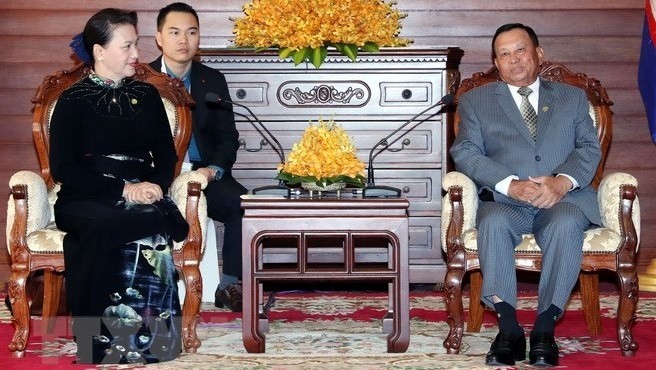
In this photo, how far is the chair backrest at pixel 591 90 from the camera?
4684 mm

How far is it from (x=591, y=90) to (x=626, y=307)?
1.08 metres

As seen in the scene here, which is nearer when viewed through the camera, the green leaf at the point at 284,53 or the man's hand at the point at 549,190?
the man's hand at the point at 549,190

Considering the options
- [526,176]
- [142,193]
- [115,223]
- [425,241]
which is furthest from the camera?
[425,241]

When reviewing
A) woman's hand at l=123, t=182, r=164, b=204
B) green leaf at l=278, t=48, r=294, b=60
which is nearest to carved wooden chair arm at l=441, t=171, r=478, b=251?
woman's hand at l=123, t=182, r=164, b=204

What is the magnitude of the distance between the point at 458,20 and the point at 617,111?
3.33ft

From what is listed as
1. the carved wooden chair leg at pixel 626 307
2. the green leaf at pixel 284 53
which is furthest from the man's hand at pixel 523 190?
the green leaf at pixel 284 53

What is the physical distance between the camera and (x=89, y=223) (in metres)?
4.00

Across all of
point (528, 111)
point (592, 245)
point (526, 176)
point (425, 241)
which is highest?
point (528, 111)

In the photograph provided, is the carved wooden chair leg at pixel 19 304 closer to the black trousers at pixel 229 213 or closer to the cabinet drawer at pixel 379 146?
the black trousers at pixel 229 213

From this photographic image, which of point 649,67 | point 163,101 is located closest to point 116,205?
point 163,101

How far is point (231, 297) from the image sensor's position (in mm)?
5016

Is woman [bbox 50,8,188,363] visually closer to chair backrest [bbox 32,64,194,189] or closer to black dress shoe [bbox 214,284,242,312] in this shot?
chair backrest [bbox 32,64,194,189]

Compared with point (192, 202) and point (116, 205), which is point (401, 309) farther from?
point (116, 205)

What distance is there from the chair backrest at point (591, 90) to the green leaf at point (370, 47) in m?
0.71
